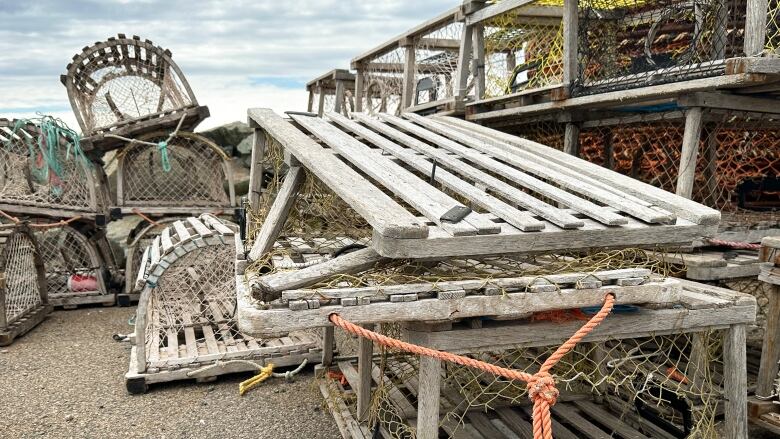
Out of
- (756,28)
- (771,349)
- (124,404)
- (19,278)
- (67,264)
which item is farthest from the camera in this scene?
(67,264)

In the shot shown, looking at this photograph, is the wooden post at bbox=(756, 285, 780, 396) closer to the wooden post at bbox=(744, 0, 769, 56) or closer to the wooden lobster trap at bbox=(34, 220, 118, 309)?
the wooden post at bbox=(744, 0, 769, 56)

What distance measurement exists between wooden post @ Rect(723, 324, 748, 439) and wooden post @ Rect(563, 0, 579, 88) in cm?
211

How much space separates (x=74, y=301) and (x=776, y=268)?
6.96 m

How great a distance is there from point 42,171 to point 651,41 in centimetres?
645

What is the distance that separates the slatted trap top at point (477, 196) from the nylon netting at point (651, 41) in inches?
33.1

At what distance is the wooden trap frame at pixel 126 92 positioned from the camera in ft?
23.5

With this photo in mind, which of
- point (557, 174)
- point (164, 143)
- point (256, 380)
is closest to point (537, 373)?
point (557, 174)

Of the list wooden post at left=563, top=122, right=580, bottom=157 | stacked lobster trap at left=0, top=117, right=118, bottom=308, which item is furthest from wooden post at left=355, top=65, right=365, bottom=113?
stacked lobster trap at left=0, top=117, right=118, bottom=308

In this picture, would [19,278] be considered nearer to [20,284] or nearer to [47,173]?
[20,284]

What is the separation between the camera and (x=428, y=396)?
7.13 ft

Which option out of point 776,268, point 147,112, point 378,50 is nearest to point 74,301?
point 147,112

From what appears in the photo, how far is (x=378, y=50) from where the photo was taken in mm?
6590

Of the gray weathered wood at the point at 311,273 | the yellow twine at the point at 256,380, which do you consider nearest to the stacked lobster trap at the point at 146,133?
the yellow twine at the point at 256,380

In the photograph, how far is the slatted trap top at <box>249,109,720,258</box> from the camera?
2.11 meters
